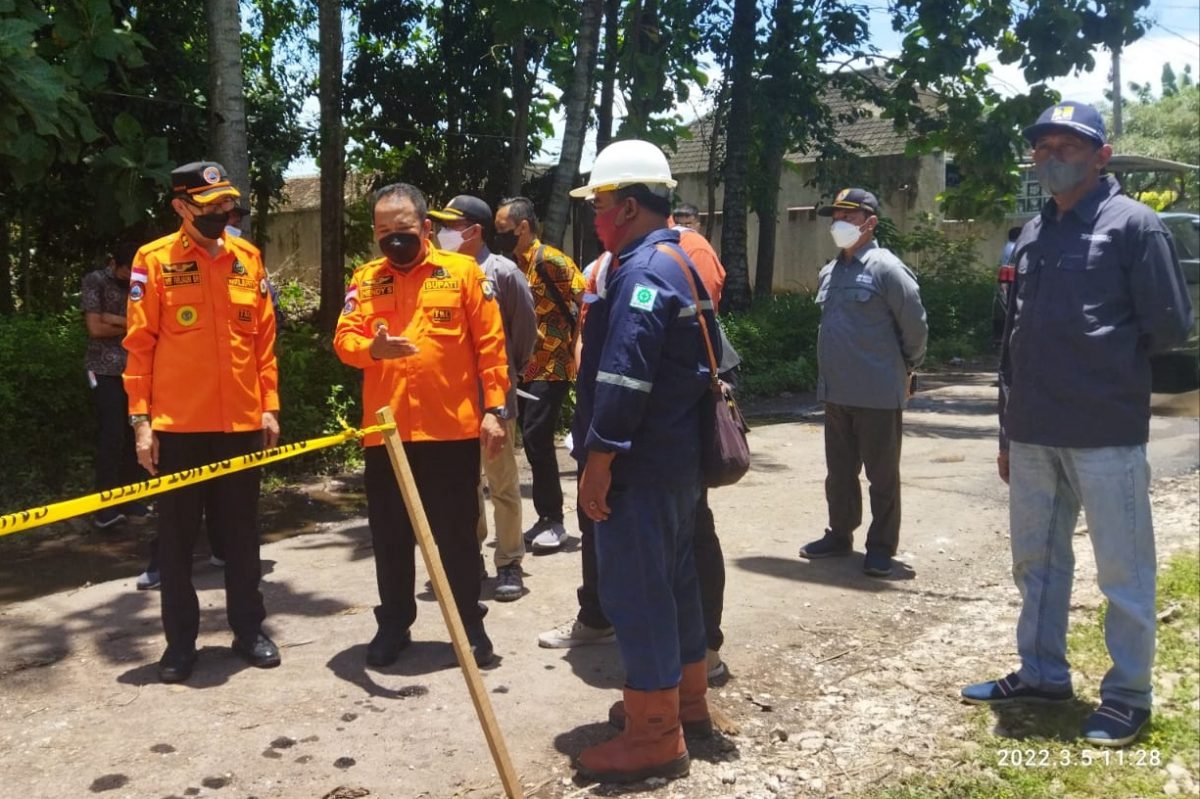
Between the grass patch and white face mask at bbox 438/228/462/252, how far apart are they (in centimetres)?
Result: 318

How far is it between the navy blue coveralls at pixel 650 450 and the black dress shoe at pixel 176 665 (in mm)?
1971

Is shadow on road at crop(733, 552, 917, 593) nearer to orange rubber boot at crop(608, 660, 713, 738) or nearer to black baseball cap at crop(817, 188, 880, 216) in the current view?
black baseball cap at crop(817, 188, 880, 216)

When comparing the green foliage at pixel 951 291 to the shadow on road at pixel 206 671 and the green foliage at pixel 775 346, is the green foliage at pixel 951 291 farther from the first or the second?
the shadow on road at pixel 206 671

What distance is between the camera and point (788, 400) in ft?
46.1

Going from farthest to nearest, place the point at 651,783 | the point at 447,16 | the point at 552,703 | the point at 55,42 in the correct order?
the point at 447,16 < the point at 55,42 < the point at 552,703 < the point at 651,783

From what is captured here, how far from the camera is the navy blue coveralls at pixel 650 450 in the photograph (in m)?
3.72

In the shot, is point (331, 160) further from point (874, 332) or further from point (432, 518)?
point (432, 518)

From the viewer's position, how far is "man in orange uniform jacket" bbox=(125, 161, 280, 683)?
477cm

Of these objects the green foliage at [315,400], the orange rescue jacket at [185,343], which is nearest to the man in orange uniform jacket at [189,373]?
the orange rescue jacket at [185,343]

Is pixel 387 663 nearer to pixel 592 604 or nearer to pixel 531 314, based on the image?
pixel 592 604

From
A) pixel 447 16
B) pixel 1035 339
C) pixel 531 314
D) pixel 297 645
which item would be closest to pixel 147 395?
pixel 297 645

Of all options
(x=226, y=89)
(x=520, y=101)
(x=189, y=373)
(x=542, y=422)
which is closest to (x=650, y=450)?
(x=189, y=373)

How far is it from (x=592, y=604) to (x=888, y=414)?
6.86ft

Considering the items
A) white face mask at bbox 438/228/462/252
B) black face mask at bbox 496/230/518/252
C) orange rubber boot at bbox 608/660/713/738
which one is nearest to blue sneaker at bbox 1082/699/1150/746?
orange rubber boot at bbox 608/660/713/738
